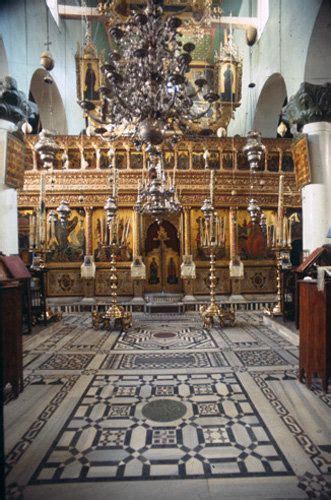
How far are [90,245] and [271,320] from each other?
5575mm

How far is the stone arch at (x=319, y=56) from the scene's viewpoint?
5.84 meters

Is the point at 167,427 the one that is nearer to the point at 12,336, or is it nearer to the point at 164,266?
the point at 12,336

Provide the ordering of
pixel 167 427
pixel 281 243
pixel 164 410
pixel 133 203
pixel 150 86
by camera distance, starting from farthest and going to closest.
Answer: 1. pixel 133 203
2. pixel 281 243
3. pixel 150 86
4. pixel 164 410
5. pixel 167 427

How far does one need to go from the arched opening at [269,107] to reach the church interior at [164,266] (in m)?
0.05

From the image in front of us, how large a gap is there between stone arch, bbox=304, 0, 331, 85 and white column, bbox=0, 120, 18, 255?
6204 mm

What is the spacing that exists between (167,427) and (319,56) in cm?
715

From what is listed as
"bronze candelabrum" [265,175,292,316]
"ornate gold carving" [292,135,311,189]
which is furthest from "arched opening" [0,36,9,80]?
"ornate gold carving" [292,135,311,189]

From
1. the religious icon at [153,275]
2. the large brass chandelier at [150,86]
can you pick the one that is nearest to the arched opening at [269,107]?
the large brass chandelier at [150,86]

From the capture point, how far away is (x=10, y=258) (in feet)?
15.0

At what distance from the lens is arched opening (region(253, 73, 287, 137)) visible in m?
9.77

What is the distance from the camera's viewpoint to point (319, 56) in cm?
597

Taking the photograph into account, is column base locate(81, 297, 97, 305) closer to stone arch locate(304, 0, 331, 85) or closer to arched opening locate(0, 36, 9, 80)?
A: arched opening locate(0, 36, 9, 80)

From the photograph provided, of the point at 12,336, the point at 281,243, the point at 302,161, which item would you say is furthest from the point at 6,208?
the point at 302,161

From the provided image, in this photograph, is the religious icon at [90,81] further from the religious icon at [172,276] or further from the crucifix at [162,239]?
the religious icon at [172,276]
